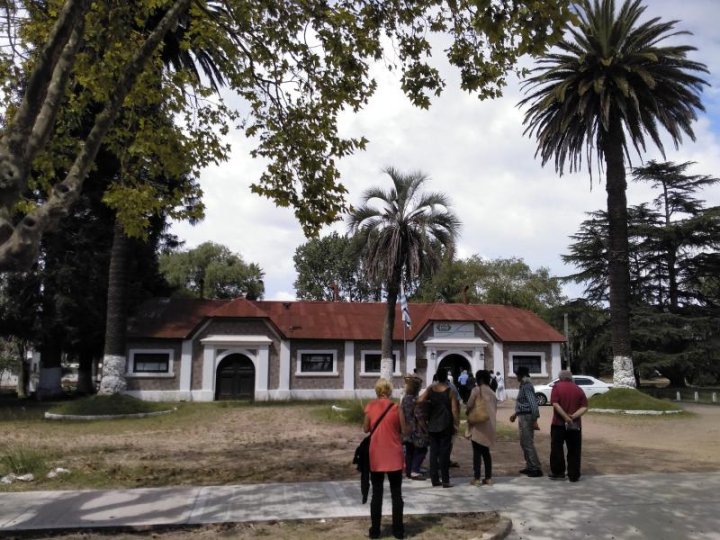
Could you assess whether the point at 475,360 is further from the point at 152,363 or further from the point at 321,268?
the point at 321,268

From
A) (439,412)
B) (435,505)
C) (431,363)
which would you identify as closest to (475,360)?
(431,363)

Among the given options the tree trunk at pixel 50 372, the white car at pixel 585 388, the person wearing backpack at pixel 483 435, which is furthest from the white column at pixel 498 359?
the person wearing backpack at pixel 483 435

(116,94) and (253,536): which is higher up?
(116,94)

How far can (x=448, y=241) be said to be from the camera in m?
22.1

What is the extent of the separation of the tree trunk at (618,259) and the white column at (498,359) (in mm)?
8900

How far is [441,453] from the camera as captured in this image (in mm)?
8586

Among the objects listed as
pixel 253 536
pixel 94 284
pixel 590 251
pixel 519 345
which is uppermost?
pixel 590 251

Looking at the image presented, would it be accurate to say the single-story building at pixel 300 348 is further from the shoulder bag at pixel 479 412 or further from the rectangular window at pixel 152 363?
the shoulder bag at pixel 479 412

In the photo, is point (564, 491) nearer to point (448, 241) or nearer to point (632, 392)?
point (448, 241)

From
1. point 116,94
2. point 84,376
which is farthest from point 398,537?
point 84,376

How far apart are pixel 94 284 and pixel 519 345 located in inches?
877

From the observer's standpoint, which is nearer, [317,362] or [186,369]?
[186,369]

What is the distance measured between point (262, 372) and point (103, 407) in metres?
10.4

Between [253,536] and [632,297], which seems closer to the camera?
[253,536]
